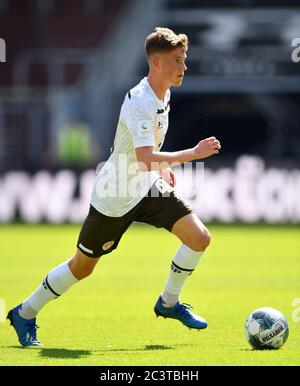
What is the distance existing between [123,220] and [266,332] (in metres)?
1.35

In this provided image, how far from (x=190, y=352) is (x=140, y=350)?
1.19 feet

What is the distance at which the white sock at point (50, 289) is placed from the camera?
7852 mm

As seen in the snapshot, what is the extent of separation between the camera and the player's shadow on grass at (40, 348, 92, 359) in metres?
7.11

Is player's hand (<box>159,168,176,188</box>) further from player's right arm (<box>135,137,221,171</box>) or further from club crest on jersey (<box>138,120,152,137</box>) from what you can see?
club crest on jersey (<box>138,120,152,137</box>)

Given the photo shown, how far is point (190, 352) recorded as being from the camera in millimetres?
7254

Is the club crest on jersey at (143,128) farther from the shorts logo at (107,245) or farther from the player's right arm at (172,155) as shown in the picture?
the shorts logo at (107,245)

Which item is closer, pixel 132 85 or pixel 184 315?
pixel 184 315

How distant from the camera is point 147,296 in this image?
1110 centimetres

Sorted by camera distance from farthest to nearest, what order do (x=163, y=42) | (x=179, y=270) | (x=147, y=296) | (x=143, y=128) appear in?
(x=147, y=296), (x=179, y=270), (x=163, y=42), (x=143, y=128)

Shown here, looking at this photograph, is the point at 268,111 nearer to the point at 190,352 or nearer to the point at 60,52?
the point at 60,52

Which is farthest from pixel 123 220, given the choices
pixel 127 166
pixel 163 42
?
pixel 163 42

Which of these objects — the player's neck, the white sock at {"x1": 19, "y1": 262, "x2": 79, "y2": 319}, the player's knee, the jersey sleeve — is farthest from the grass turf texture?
the player's neck

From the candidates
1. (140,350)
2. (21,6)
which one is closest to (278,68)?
(21,6)

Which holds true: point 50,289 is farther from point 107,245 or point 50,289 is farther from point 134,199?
point 134,199
